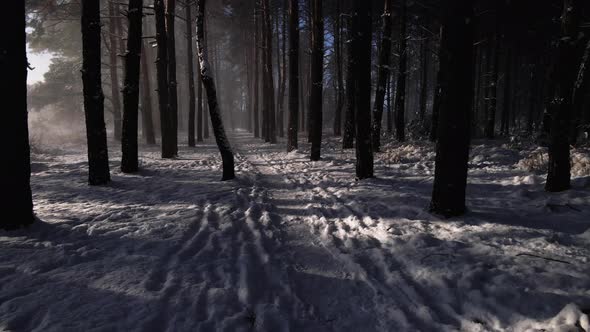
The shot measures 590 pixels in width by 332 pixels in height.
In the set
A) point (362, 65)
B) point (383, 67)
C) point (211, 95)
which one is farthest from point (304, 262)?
point (383, 67)

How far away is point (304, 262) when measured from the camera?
167 inches

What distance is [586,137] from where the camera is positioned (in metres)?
11.1

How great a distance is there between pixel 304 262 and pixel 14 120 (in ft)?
14.8

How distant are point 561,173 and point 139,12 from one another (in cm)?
1126

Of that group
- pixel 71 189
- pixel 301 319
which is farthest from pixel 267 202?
pixel 71 189

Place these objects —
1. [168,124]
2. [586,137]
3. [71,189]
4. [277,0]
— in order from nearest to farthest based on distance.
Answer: [71,189] → [586,137] → [168,124] → [277,0]

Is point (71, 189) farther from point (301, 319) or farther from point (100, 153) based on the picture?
point (301, 319)

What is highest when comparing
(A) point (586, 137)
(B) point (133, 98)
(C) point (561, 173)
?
(B) point (133, 98)

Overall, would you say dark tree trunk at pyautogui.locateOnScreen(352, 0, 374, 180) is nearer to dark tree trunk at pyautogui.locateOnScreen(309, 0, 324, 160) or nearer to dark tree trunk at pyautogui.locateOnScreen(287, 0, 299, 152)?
dark tree trunk at pyautogui.locateOnScreen(309, 0, 324, 160)

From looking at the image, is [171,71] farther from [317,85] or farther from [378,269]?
[378,269]

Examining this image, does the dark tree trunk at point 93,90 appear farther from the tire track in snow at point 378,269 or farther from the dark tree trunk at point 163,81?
the tire track in snow at point 378,269

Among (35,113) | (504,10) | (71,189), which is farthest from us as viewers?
(35,113)

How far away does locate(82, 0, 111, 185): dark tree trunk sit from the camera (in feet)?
25.5

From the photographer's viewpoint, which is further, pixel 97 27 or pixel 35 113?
pixel 35 113
